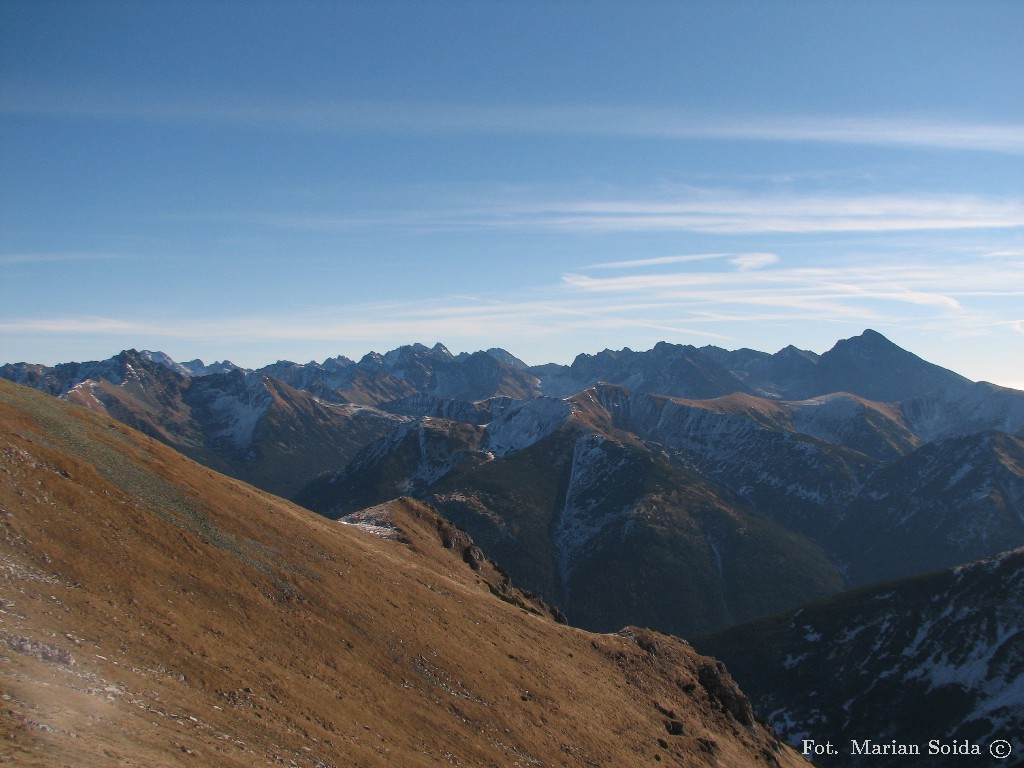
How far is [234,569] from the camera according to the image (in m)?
60.5

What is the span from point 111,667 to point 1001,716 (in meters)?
165

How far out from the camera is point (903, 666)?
16188 centimetres

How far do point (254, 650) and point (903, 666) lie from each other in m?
167

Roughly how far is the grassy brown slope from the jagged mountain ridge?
230 ft

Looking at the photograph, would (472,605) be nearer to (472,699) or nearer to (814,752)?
(472,699)

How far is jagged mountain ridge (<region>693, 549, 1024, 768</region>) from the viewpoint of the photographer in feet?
465

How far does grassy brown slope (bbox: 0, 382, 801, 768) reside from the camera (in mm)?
36812

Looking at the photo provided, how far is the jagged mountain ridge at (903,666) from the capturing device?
142m

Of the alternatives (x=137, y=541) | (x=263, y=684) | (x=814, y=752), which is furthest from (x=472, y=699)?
(x=814, y=752)

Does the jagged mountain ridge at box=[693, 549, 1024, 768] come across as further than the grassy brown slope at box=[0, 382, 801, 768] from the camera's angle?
Yes

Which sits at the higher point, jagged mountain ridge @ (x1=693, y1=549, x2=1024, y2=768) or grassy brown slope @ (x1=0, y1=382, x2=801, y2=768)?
grassy brown slope @ (x1=0, y1=382, x2=801, y2=768)

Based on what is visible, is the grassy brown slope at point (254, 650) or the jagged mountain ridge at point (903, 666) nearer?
the grassy brown slope at point (254, 650)

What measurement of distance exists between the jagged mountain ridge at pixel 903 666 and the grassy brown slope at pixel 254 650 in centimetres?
7001

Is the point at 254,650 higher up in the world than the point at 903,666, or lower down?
higher up
